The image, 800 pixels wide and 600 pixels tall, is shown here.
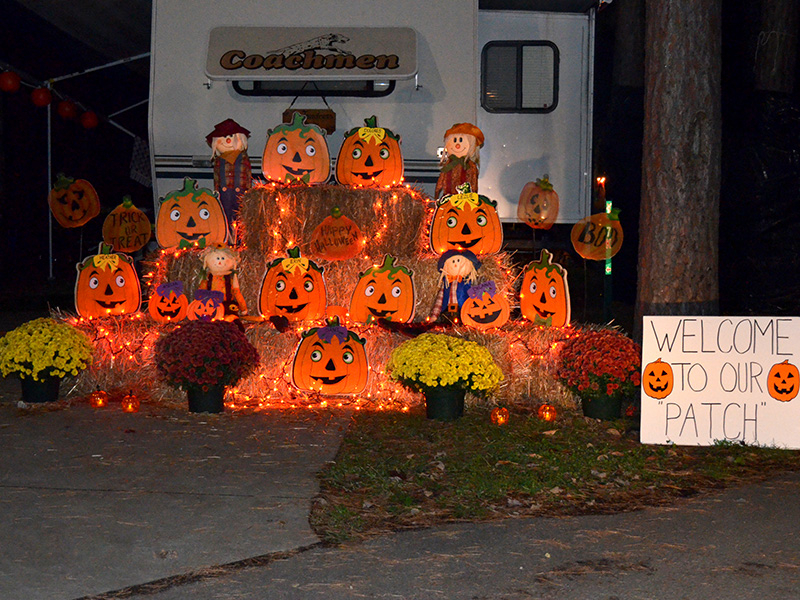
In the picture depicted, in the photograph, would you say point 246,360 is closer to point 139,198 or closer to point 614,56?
point 614,56

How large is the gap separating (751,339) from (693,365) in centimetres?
40

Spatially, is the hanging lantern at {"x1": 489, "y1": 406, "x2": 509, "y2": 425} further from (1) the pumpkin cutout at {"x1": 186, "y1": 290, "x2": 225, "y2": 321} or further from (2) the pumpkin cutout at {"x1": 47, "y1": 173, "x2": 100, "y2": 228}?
(2) the pumpkin cutout at {"x1": 47, "y1": 173, "x2": 100, "y2": 228}

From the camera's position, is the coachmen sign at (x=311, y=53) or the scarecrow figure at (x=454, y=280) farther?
the coachmen sign at (x=311, y=53)

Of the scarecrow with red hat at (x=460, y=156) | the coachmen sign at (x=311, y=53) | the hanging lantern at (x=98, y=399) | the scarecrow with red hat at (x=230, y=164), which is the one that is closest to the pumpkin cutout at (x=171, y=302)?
the hanging lantern at (x=98, y=399)

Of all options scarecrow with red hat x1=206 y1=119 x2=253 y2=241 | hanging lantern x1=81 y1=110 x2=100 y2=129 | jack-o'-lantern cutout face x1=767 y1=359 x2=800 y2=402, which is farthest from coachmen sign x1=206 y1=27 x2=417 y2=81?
hanging lantern x1=81 y1=110 x2=100 y2=129

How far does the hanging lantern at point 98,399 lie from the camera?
22.2ft

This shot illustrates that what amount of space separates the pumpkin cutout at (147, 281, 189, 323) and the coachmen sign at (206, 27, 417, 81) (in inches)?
104

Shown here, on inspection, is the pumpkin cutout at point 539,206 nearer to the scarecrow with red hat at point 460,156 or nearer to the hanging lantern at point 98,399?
the scarecrow with red hat at point 460,156

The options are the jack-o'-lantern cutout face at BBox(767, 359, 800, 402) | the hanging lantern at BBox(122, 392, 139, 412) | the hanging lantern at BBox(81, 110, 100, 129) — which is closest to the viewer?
the jack-o'-lantern cutout face at BBox(767, 359, 800, 402)

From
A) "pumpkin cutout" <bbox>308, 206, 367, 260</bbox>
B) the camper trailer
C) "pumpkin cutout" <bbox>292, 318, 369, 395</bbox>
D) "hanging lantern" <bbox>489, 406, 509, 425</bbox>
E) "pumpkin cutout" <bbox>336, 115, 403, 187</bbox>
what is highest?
the camper trailer

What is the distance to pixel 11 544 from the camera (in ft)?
13.2

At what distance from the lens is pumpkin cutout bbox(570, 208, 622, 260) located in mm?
8953

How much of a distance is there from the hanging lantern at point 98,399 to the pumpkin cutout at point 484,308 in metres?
2.78

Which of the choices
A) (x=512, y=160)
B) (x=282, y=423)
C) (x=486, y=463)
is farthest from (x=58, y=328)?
(x=512, y=160)
